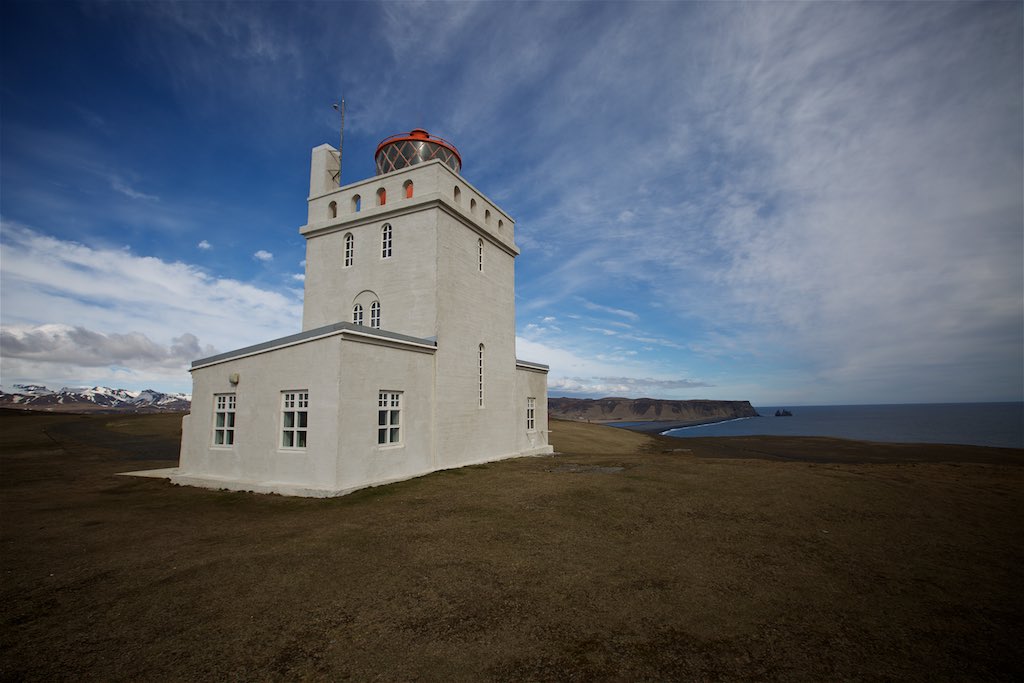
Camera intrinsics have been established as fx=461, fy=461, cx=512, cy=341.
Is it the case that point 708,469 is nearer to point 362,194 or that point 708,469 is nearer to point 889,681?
point 889,681

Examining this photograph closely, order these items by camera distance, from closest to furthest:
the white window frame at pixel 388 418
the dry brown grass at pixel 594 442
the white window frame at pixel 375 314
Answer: the white window frame at pixel 388 418 < the white window frame at pixel 375 314 < the dry brown grass at pixel 594 442

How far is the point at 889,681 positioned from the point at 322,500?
1174 cm

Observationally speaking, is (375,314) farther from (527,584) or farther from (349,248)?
(527,584)

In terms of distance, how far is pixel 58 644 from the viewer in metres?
5.31

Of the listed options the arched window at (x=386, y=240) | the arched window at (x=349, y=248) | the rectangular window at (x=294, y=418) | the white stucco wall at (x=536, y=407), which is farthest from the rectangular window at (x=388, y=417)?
the white stucco wall at (x=536, y=407)

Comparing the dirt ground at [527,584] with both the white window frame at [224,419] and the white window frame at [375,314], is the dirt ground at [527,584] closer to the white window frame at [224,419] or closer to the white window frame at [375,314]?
the white window frame at [224,419]

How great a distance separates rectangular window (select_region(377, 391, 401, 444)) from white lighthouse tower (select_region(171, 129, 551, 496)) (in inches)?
1.8

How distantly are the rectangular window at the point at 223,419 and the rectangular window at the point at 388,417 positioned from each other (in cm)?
545

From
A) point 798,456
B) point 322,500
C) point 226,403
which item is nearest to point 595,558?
point 322,500

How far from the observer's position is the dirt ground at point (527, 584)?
4.92 metres

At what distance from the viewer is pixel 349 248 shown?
2006cm

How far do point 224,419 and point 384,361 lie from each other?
6374 millimetres

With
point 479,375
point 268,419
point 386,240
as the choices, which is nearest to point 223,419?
point 268,419

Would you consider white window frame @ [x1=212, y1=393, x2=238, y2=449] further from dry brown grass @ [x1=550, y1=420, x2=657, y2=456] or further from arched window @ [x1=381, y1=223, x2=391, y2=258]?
dry brown grass @ [x1=550, y1=420, x2=657, y2=456]
